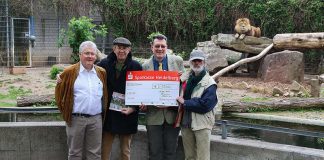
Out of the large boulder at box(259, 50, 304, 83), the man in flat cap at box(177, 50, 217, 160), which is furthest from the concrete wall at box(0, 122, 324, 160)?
the large boulder at box(259, 50, 304, 83)

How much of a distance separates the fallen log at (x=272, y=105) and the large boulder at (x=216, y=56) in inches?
161

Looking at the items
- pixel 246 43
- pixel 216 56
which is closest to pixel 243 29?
pixel 246 43

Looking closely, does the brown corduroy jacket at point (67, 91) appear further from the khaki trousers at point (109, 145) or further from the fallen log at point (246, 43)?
the fallen log at point (246, 43)

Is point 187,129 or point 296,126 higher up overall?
point 187,129

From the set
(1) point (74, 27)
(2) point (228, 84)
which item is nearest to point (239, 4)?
(2) point (228, 84)

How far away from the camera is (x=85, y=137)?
401 cm

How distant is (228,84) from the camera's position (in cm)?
1305

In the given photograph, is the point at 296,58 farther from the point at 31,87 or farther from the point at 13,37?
the point at 13,37

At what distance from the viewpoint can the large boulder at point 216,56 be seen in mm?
13844

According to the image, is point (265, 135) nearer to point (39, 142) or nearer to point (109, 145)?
point (109, 145)

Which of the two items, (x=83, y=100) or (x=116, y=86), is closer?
(x=83, y=100)

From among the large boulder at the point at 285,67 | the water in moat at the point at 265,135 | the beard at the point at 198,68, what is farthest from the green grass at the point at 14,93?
the beard at the point at 198,68

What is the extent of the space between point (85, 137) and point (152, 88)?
756 mm

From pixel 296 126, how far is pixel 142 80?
4950 mm
